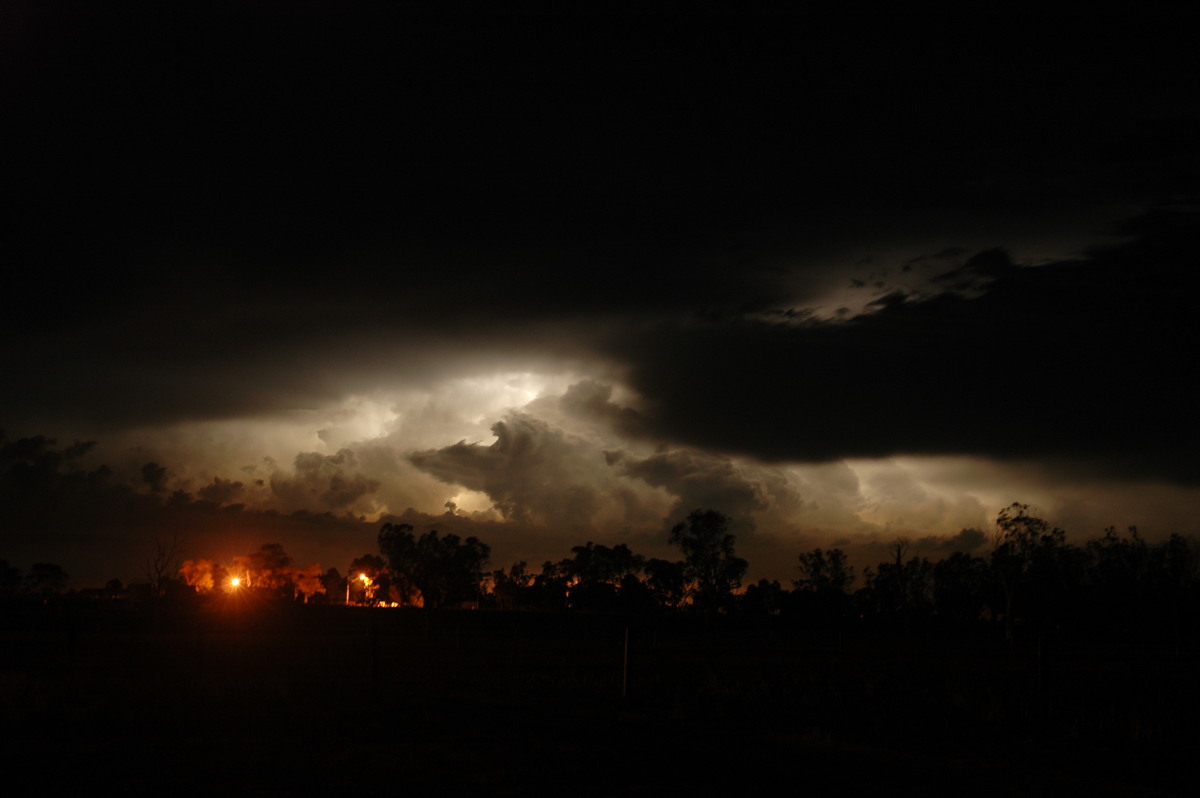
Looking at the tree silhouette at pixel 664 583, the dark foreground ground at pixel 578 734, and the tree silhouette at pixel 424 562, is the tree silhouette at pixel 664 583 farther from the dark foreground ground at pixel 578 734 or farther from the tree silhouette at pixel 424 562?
the dark foreground ground at pixel 578 734

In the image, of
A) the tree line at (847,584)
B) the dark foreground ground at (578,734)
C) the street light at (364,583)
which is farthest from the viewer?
the street light at (364,583)

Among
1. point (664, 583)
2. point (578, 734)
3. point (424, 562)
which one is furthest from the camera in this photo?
point (664, 583)

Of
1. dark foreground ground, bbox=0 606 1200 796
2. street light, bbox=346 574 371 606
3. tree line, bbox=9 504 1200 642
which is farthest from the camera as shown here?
street light, bbox=346 574 371 606

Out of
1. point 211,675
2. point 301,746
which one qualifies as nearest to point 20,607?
point 211,675

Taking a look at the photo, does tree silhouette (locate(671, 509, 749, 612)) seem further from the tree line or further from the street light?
the street light

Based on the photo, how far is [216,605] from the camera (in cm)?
8338

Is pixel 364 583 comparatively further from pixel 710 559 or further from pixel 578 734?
pixel 578 734

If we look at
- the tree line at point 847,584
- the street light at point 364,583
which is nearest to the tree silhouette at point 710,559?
the tree line at point 847,584

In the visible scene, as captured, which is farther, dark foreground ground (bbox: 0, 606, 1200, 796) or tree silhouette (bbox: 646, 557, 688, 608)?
tree silhouette (bbox: 646, 557, 688, 608)

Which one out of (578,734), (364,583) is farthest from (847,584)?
Answer: (578,734)

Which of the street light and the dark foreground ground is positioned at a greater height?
the street light

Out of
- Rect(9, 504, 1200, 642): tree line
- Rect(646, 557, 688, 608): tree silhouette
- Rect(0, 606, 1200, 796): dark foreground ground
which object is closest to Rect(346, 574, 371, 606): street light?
Rect(9, 504, 1200, 642): tree line

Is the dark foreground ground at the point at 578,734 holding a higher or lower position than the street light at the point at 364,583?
lower

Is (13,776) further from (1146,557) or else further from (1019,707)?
(1146,557)
